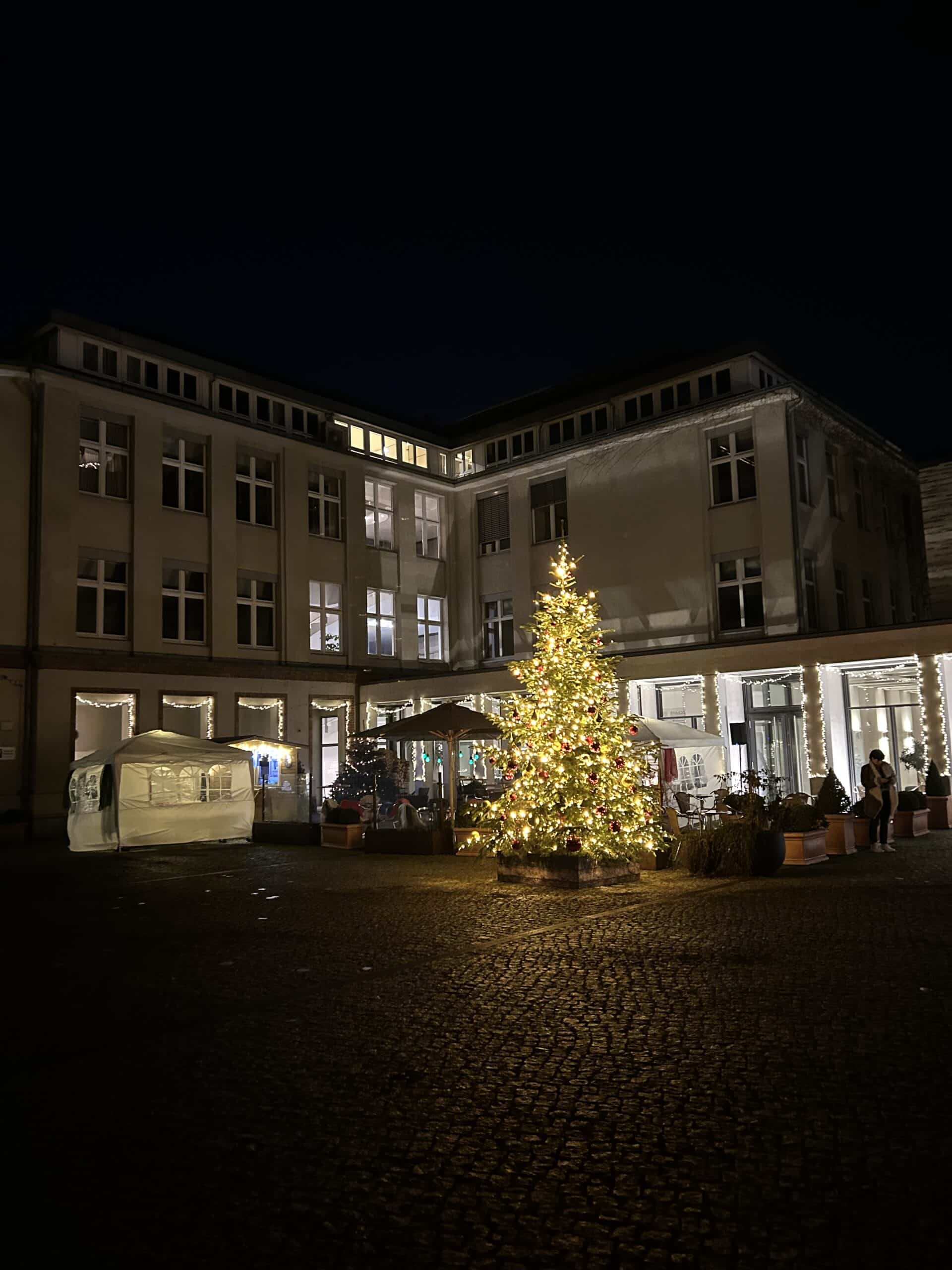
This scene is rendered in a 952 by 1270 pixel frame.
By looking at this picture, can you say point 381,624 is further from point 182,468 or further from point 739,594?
point 739,594

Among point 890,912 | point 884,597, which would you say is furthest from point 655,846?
point 884,597

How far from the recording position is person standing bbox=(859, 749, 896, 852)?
53.8ft

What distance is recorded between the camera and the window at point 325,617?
1272 inches

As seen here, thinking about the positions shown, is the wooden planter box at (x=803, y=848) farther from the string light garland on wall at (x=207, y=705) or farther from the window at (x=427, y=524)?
the window at (x=427, y=524)

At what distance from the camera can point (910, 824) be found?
18469 mm

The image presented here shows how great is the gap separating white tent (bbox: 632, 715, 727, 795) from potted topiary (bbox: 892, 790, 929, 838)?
182 inches

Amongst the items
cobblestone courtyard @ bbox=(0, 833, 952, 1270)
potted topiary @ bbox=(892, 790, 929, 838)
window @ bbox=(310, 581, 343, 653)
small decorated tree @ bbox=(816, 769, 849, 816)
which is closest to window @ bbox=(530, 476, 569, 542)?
window @ bbox=(310, 581, 343, 653)

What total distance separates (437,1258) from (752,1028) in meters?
3.29

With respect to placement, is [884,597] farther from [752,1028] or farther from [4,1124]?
[4,1124]

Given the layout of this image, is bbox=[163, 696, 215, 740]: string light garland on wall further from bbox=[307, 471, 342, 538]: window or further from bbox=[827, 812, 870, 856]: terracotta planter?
bbox=[827, 812, 870, 856]: terracotta planter

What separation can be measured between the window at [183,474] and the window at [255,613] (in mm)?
2693

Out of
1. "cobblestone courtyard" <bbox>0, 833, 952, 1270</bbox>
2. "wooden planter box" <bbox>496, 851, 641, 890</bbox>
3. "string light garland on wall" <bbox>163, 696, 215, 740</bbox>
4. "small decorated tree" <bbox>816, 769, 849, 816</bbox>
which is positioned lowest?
"cobblestone courtyard" <bbox>0, 833, 952, 1270</bbox>

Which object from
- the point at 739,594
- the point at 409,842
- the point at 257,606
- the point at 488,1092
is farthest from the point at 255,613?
the point at 488,1092

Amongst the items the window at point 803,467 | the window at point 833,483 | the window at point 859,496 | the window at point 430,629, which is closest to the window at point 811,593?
the window at point 803,467
